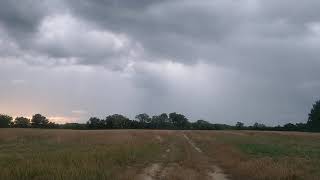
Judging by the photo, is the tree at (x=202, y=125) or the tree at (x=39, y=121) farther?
the tree at (x=202, y=125)

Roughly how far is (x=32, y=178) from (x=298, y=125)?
527ft

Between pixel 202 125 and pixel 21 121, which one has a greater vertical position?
pixel 202 125

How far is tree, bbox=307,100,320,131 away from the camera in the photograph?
159500 millimetres

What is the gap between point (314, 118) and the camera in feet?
531

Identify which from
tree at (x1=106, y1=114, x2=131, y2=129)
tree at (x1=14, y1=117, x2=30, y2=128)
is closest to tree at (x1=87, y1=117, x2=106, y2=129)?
tree at (x1=106, y1=114, x2=131, y2=129)

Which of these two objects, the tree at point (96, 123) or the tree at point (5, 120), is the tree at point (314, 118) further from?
the tree at point (5, 120)

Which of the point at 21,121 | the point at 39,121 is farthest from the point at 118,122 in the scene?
the point at 21,121

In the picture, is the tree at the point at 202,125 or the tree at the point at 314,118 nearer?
the tree at the point at 314,118

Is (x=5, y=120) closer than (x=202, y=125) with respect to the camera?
Yes

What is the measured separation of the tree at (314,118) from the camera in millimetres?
159500

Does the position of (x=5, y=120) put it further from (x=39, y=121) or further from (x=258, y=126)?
(x=258, y=126)

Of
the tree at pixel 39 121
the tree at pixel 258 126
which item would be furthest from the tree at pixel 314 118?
the tree at pixel 39 121

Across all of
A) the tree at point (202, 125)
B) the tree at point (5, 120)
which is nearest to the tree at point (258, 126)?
the tree at point (202, 125)

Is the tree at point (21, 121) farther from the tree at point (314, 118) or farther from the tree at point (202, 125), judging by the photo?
the tree at point (314, 118)
